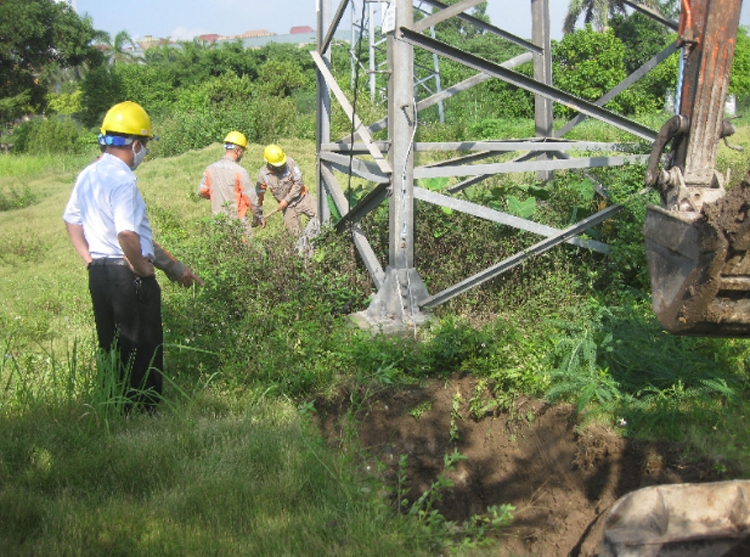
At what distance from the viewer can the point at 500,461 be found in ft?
15.8

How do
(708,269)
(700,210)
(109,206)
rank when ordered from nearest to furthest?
1. (708,269)
2. (700,210)
3. (109,206)

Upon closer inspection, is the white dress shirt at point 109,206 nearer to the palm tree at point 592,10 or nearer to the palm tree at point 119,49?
the palm tree at point 592,10

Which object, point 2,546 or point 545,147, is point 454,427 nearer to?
point 2,546

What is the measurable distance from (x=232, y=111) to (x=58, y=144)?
11.6 metres

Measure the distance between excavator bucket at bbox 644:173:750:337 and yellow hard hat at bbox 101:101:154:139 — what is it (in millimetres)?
3214

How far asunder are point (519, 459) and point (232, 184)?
19.6 ft

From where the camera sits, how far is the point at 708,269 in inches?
136

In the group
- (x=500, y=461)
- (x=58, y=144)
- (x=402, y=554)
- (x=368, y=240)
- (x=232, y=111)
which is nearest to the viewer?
(x=402, y=554)

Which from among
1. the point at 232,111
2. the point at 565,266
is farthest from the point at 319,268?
the point at 232,111

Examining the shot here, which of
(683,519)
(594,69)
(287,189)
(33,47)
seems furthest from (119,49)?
(683,519)

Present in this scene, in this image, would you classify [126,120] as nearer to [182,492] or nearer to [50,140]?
[182,492]

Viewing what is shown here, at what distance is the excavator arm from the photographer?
→ 11.2 ft

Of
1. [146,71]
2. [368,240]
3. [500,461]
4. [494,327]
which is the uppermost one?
[146,71]

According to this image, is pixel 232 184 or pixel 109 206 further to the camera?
pixel 232 184
